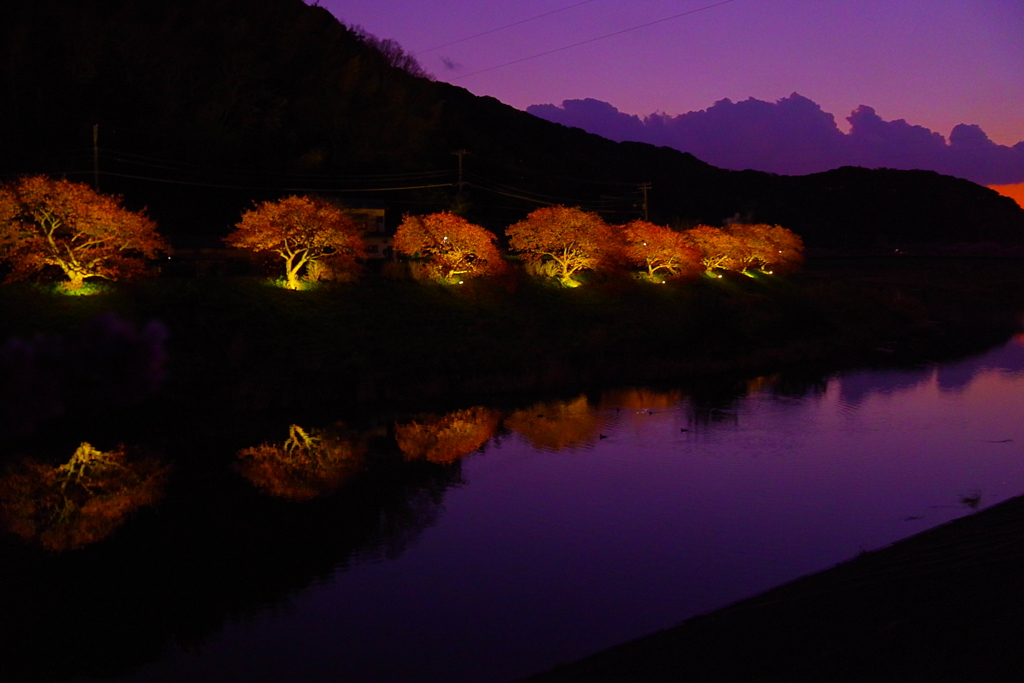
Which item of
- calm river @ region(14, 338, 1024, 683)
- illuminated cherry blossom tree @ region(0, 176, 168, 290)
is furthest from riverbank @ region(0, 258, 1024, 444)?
calm river @ region(14, 338, 1024, 683)

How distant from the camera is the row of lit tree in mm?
27844

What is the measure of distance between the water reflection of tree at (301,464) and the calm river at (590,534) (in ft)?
6.35

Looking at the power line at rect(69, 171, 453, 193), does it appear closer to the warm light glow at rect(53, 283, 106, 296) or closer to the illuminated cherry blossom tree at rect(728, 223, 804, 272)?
the warm light glow at rect(53, 283, 106, 296)

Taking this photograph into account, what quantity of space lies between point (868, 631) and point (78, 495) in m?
14.2

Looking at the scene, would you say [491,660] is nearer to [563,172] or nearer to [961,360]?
[961,360]

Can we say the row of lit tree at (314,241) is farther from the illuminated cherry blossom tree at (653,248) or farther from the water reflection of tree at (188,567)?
the water reflection of tree at (188,567)

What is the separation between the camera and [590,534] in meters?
13.7

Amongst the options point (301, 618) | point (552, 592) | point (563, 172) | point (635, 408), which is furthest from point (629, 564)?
point (563, 172)

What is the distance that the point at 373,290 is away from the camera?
34.6 m

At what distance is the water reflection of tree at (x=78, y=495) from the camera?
13781 mm

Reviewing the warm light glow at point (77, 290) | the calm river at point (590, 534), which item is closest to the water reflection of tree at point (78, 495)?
the calm river at point (590, 534)

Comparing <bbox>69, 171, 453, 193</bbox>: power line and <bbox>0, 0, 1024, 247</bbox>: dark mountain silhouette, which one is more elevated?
<bbox>0, 0, 1024, 247</bbox>: dark mountain silhouette

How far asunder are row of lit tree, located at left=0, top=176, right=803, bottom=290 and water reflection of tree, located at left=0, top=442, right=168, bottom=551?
38.6 feet

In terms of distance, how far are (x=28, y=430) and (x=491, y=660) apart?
540 cm
